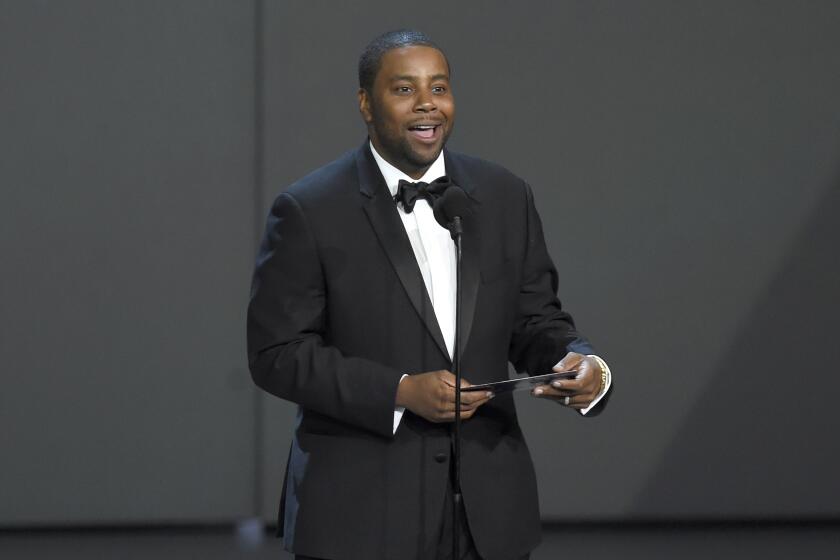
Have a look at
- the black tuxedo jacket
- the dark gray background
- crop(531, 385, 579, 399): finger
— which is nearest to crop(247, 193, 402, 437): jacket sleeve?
the black tuxedo jacket

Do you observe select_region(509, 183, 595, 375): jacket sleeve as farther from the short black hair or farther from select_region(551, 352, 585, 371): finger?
the short black hair

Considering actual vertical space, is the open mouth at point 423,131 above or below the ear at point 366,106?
below

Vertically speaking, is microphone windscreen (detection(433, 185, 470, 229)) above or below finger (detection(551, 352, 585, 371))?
above

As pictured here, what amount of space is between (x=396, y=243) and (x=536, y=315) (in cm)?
31

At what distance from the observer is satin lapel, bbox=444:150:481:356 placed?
2047 millimetres

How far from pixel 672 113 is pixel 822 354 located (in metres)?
1.08

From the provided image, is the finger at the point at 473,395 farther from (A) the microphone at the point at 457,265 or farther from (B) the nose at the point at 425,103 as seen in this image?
(B) the nose at the point at 425,103

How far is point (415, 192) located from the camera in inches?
82.4

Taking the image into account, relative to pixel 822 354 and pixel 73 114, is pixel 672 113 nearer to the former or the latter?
pixel 822 354

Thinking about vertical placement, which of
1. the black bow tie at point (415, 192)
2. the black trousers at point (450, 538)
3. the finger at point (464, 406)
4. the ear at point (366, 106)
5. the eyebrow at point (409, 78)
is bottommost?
the black trousers at point (450, 538)

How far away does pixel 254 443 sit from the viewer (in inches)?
188

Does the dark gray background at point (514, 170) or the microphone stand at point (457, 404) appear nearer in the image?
the microphone stand at point (457, 404)

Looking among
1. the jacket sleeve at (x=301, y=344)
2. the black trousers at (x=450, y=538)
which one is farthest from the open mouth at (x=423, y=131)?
the black trousers at (x=450, y=538)

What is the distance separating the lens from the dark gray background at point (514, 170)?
4645mm
